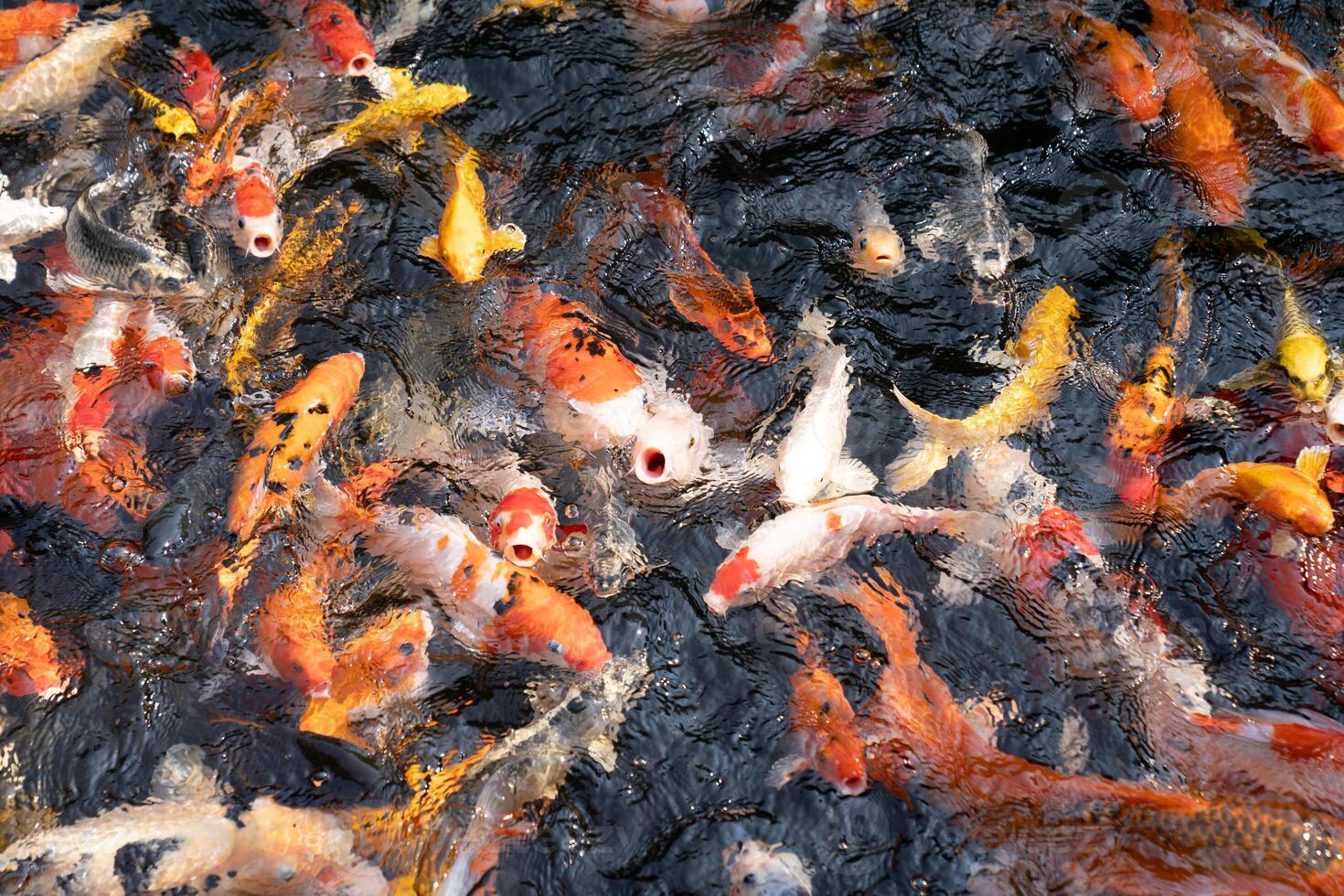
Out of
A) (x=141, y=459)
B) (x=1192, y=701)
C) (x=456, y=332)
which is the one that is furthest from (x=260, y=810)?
(x=1192, y=701)

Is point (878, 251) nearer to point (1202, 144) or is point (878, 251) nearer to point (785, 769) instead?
point (1202, 144)

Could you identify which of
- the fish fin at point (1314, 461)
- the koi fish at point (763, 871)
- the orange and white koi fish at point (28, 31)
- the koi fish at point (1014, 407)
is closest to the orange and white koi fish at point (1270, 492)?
the fish fin at point (1314, 461)

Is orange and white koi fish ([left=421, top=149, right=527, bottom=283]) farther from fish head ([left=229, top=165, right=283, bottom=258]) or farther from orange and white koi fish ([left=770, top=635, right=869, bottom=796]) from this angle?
orange and white koi fish ([left=770, top=635, right=869, bottom=796])

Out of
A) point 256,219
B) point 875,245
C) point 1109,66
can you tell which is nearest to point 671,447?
point 875,245

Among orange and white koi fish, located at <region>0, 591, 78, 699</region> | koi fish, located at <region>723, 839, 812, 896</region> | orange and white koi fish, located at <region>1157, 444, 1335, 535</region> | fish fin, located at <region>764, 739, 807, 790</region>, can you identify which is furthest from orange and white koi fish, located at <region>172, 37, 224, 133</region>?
orange and white koi fish, located at <region>1157, 444, 1335, 535</region>

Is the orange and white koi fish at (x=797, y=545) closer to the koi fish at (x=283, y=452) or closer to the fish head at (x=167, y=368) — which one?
the koi fish at (x=283, y=452)

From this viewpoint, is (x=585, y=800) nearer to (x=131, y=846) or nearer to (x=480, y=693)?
(x=480, y=693)

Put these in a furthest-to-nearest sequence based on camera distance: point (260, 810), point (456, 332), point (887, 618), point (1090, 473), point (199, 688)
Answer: point (456, 332) < point (1090, 473) < point (887, 618) < point (199, 688) < point (260, 810)

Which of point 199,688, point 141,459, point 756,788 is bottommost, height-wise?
point 756,788
